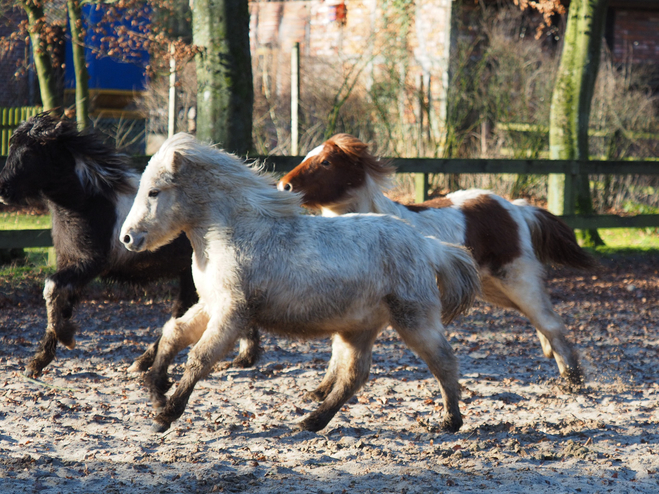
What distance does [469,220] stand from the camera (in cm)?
536

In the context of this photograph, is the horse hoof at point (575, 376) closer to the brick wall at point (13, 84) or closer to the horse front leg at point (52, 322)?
the horse front leg at point (52, 322)

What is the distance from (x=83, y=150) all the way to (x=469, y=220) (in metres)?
2.89

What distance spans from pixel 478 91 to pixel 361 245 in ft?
37.7

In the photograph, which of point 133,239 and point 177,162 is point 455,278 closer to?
point 177,162

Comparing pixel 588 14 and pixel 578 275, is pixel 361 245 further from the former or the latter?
pixel 588 14

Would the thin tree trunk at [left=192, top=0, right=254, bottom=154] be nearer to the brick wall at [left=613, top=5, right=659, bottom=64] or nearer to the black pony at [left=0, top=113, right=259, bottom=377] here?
the black pony at [left=0, top=113, right=259, bottom=377]

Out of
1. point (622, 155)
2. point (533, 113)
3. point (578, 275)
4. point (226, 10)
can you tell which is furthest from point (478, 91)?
point (226, 10)

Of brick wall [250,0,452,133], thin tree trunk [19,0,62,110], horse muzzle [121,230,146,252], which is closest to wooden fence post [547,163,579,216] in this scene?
brick wall [250,0,452,133]

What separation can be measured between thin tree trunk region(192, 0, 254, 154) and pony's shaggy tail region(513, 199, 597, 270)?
3.50 m

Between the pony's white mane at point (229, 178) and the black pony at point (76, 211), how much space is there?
5.07 ft

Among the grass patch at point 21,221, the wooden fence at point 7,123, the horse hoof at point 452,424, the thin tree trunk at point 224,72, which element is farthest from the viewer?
the wooden fence at point 7,123

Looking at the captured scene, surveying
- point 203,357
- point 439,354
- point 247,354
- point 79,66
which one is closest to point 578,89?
point 79,66

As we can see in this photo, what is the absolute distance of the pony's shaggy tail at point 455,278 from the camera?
4219mm

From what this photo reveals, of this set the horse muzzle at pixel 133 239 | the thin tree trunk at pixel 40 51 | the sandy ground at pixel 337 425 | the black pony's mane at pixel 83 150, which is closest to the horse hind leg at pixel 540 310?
the sandy ground at pixel 337 425
